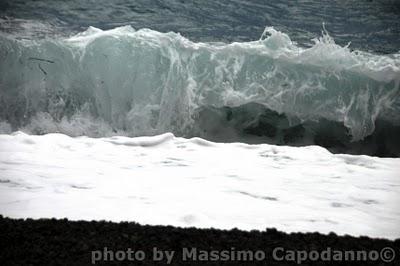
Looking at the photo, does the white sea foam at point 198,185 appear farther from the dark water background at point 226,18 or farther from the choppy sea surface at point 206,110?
the dark water background at point 226,18

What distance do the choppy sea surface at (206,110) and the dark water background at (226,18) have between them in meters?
0.06

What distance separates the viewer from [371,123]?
318 inches

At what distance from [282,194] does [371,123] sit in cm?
443

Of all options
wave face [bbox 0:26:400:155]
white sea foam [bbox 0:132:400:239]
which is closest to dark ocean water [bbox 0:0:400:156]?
wave face [bbox 0:26:400:155]

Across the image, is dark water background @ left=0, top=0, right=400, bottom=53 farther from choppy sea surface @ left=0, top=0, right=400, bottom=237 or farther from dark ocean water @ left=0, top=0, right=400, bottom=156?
dark ocean water @ left=0, top=0, right=400, bottom=156

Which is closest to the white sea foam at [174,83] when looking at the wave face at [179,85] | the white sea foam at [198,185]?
the wave face at [179,85]

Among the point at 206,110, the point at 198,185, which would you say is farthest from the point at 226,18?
the point at 198,185

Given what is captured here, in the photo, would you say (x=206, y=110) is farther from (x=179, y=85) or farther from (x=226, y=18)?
(x=226, y=18)

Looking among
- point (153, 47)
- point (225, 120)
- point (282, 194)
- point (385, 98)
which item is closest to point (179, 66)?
point (153, 47)

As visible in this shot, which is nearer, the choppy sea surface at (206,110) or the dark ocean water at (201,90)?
the choppy sea surface at (206,110)

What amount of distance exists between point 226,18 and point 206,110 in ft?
19.1

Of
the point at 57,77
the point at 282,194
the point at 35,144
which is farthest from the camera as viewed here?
the point at 57,77

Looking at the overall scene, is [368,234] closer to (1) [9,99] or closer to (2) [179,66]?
(2) [179,66]

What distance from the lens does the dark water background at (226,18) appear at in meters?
11.5
